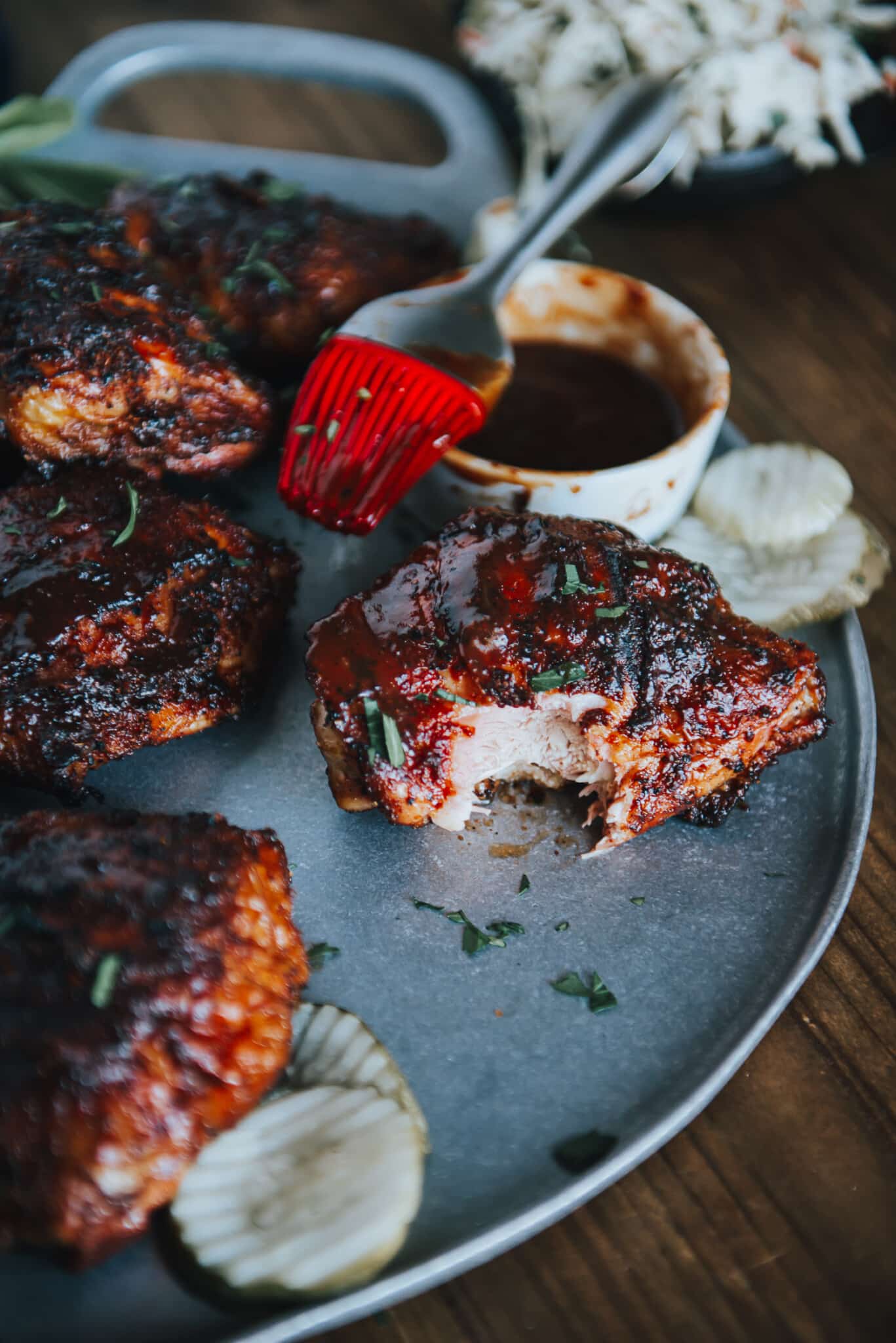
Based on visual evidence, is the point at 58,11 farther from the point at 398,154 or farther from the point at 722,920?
the point at 722,920

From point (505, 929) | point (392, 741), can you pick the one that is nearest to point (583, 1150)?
point (505, 929)

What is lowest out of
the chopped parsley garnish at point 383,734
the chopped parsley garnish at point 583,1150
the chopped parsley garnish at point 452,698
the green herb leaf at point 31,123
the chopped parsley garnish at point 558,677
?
the chopped parsley garnish at point 583,1150

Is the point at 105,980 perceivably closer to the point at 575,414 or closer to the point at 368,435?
the point at 368,435

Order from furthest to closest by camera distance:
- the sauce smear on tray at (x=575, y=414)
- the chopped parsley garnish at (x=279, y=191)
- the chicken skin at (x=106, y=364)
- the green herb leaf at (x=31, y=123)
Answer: the green herb leaf at (x=31, y=123)
the chopped parsley garnish at (x=279, y=191)
the sauce smear on tray at (x=575, y=414)
the chicken skin at (x=106, y=364)

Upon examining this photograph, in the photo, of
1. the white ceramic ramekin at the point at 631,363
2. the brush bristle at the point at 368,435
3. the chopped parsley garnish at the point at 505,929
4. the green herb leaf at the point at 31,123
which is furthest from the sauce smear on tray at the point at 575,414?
the green herb leaf at the point at 31,123

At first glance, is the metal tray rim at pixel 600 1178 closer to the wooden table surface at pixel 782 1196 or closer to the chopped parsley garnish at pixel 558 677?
the wooden table surface at pixel 782 1196

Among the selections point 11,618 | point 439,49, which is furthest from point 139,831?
point 439,49

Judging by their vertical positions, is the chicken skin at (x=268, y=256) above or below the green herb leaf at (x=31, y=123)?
above
